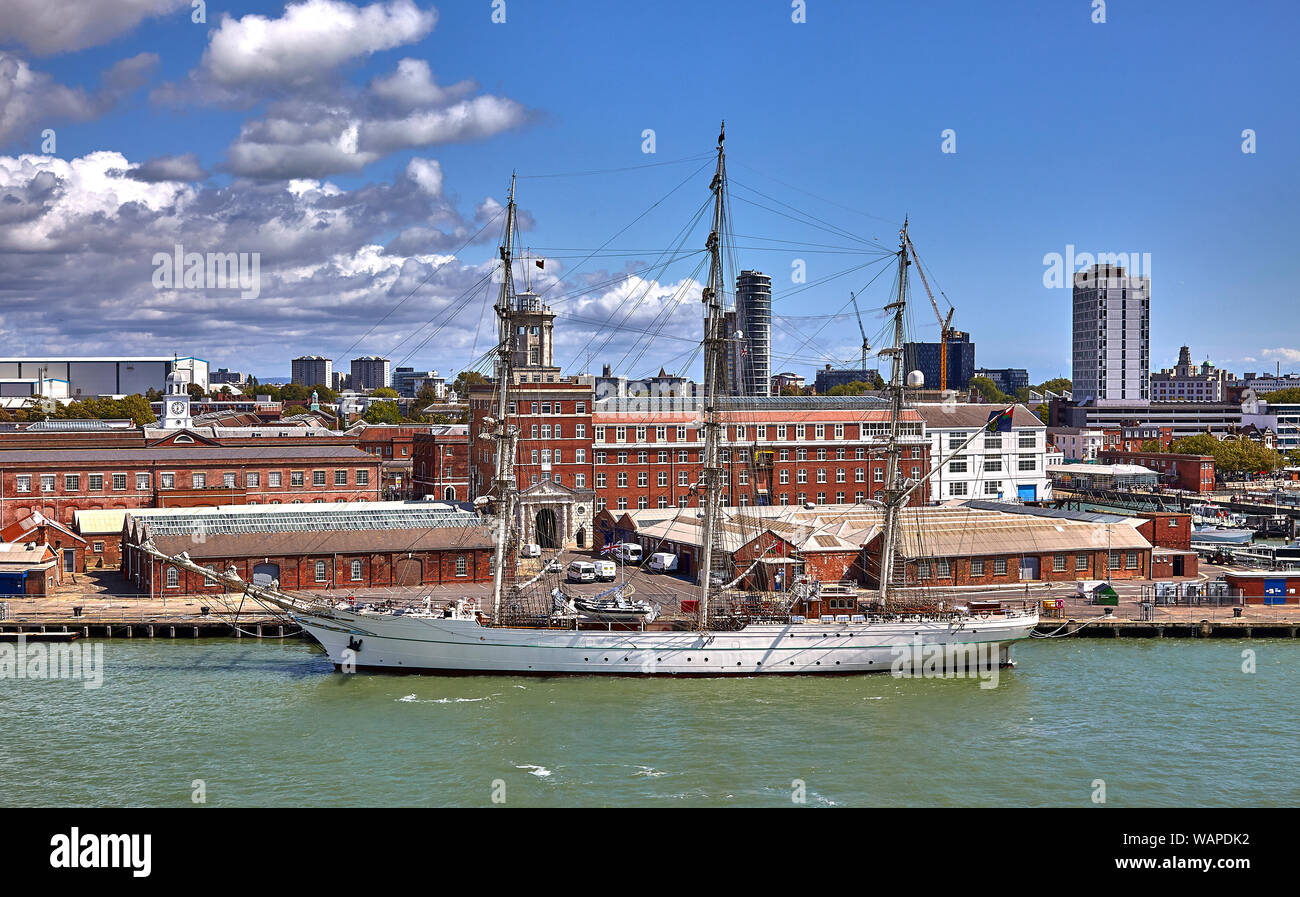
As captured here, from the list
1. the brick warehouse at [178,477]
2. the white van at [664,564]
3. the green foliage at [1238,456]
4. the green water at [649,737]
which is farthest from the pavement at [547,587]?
the green foliage at [1238,456]

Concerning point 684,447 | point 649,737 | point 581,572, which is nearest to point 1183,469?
point 684,447

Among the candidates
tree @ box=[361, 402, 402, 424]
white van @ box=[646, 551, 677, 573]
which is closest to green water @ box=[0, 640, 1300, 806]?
white van @ box=[646, 551, 677, 573]

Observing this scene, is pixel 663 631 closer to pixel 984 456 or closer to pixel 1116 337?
pixel 984 456

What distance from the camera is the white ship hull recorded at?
4031cm

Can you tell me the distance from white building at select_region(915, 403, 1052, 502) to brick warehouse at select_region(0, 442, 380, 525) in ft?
139

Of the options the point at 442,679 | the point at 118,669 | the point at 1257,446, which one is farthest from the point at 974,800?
the point at 1257,446

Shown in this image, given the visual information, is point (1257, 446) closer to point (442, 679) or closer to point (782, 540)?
point (782, 540)

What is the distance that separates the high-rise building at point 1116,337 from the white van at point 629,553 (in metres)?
141

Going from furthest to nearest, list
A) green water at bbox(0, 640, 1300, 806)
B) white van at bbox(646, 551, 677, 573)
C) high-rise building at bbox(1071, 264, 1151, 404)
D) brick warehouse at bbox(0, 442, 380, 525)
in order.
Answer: high-rise building at bbox(1071, 264, 1151, 404)
brick warehouse at bbox(0, 442, 380, 525)
white van at bbox(646, 551, 677, 573)
green water at bbox(0, 640, 1300, 806)

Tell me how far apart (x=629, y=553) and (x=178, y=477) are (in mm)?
27988

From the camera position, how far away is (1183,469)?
11025 centimetres

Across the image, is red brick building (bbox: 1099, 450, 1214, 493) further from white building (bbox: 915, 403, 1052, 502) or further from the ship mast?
the ship mast

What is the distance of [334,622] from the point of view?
41.0 metres
